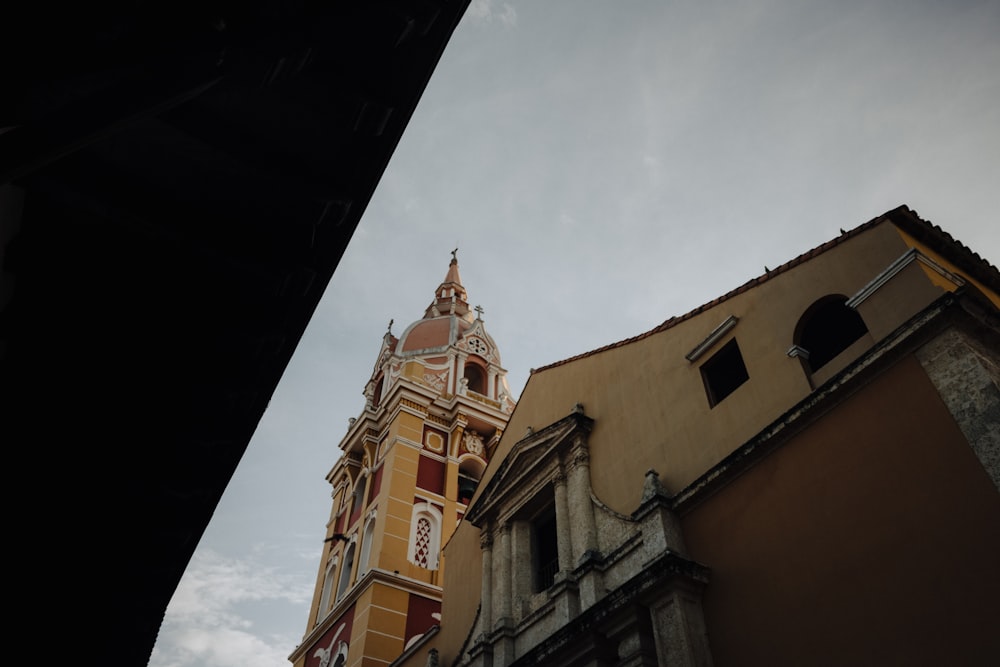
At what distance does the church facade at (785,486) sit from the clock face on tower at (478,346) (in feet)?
52.2

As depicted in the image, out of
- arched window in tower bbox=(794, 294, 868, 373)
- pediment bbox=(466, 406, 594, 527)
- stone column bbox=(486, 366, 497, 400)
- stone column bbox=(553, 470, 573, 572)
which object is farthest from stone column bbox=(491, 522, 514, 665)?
stone column bbox=(486, 366, 497, 400)

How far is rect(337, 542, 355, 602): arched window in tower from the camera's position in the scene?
69.2 feet

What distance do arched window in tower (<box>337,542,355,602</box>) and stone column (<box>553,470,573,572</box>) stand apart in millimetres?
11392

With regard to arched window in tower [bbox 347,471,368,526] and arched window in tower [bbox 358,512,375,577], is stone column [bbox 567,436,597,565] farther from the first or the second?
arched window in tower [bbox 347,471,368,526]

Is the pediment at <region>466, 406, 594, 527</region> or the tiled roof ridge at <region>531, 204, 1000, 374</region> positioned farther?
the pediment at <region>466, 406, 594, 527</region>

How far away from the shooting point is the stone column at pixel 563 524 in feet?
35.2

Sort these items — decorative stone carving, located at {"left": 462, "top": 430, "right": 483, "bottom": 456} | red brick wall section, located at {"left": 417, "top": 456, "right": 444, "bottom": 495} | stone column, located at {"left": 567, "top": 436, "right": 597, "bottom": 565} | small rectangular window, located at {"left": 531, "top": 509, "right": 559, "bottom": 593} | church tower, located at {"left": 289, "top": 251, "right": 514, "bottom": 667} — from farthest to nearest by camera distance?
decorative stone carving, located at {"left": 462, "top": 430, "right": 483, "bottom": 456}
red brick wall section, located at {"left": 417, "top": 456, "right": 444, "bottom": 495}
church tower, located at {"left": 289, "top": 251, "right": 514, "bottom": 667}
small rectangular window, located at {"left": 531, "top": 509, "right": 559, "bottom": 593}
stone column, located at {"left": 567, "top": 436, "right": 597, "bottom": 565}

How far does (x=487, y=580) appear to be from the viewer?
12609 mm

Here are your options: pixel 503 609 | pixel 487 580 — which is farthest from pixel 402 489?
pixel 503 609

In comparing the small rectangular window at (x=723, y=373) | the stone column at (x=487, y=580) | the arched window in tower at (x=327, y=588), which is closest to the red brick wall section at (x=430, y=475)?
the arched window in tower at (x=327, y=588)

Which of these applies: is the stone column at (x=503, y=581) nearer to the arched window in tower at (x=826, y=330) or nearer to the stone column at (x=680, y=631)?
the stone column at (x=680, y=631)

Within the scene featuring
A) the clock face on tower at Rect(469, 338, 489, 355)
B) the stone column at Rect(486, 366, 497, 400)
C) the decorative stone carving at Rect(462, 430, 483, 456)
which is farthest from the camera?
the clock face on tower at Rect(469, 338, 489, 355)

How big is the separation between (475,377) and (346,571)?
9366 millimetres

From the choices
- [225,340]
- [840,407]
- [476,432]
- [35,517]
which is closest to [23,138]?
[225,340]
